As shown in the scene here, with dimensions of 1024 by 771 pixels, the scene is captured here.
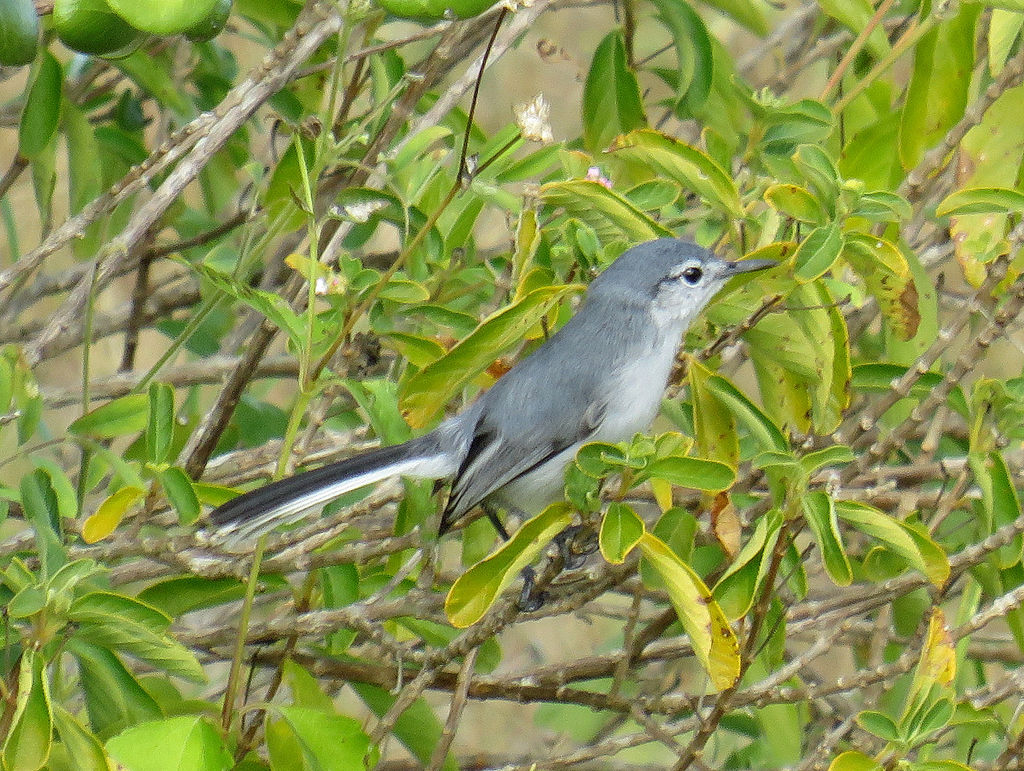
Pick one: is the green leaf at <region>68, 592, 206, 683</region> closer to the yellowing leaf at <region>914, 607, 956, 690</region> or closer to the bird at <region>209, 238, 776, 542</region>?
the bird at <region>209, 238, 776, 542</region>

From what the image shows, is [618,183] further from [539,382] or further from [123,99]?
[123,99]

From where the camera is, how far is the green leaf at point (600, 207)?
201cm

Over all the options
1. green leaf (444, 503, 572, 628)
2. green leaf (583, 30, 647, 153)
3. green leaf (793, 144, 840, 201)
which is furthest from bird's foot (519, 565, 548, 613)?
green leaf (583, 30, 647, 153)

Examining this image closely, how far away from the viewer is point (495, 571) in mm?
1868

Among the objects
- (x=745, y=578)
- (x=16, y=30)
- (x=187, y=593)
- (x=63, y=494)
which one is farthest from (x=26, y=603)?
(x=745, y=578)

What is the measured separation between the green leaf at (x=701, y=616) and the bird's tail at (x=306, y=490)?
2.11 ft

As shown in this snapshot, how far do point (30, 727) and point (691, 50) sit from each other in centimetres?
180

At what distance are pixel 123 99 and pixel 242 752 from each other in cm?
190

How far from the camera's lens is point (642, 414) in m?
2.85

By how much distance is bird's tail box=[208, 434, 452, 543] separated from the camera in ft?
7.20

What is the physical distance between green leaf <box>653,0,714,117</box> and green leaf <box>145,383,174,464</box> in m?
1.27

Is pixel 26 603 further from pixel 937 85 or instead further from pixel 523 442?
pixel 937 85

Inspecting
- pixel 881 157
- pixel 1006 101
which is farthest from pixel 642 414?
pixel 1006 101

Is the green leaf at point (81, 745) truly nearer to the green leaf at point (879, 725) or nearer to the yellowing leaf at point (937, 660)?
the green leaf at point (879, 725)
